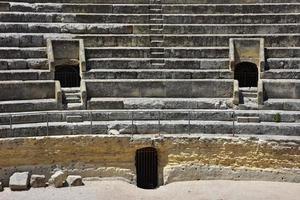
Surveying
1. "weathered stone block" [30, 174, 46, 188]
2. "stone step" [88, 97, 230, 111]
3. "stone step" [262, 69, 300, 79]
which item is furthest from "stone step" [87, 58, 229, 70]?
"weathered stone block" [30, 174, 46, 188]

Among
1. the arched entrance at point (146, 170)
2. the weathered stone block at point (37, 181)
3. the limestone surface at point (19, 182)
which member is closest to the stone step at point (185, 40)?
the arched entrance at point (146, 170)

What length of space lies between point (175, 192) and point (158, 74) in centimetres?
605

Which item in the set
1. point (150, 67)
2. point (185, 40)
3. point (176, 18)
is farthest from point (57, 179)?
point (176, 18)

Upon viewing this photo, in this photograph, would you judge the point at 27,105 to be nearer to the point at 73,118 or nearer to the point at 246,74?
the point at 73,118

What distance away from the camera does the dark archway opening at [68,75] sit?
2325 cm

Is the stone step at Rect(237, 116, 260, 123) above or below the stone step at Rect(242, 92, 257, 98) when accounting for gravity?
below

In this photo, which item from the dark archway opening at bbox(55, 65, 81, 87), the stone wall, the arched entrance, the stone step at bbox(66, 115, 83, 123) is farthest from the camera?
the dark archway opening at bbox(55, 65, 81, 87)

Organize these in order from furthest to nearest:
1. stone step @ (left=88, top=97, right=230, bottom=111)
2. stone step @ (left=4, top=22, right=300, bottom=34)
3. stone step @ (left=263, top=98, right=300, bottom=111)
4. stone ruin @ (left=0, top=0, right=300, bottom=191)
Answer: stone step @ (left=4, top=22, right=300, bottom=34), stone step @ (left=88, top=97, right=230, bottom=111), stone step @ (left=263, top=98, right=300, bottom=111), stone ruin @ (left=0, top=0, right=300, bottom=191)

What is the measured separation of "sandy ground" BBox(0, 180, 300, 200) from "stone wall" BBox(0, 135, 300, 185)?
41 cm

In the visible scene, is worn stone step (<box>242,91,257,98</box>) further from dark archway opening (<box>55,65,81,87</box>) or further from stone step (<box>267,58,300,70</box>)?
dark archway opening (<box>55,65,81,87</box>)

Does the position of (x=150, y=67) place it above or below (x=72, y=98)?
above

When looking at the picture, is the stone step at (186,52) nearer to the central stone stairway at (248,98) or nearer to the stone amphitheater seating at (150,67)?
the stone amphitheater seating at (150,67)

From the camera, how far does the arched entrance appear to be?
20.0 m

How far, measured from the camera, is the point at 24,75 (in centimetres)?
2188
